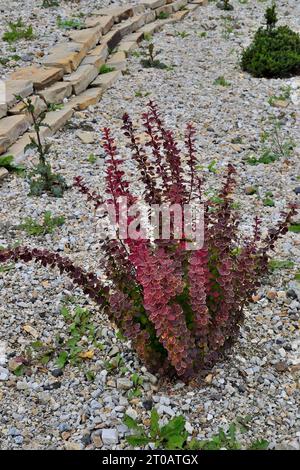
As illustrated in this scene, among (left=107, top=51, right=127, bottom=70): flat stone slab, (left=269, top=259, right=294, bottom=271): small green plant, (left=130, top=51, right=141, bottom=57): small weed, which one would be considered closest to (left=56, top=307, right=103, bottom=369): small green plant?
(left=269, top=259, right=294, bottom=271): small green plant

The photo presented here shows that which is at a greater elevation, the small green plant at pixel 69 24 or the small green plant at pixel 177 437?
the small green plant at pixel 69 24

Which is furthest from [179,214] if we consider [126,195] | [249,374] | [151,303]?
[249,374]

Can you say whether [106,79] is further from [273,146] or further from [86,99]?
[273,146]

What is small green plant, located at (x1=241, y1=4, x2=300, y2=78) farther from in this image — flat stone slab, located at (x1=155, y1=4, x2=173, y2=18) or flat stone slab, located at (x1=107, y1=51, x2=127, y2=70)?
flat stone slab, located at (x1=155, y1=4, x2=173, y2=18)

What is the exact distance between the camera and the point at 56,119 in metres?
6.76

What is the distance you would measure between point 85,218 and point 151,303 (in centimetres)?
243

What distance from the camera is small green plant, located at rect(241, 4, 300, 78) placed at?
332 inches

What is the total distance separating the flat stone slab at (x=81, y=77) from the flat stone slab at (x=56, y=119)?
61 centimetres

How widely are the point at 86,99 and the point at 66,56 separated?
0.94m

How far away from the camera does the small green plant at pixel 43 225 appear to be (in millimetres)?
5031

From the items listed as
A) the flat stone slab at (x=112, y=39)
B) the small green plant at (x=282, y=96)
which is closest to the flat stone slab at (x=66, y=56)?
the flat stone slab at (x=112, y=39)

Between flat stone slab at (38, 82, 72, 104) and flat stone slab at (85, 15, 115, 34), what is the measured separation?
2.01 metres

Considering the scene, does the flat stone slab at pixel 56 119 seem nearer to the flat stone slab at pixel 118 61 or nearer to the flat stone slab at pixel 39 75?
the flat stone slab at pixel 39 75

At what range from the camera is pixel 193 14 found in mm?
11031
